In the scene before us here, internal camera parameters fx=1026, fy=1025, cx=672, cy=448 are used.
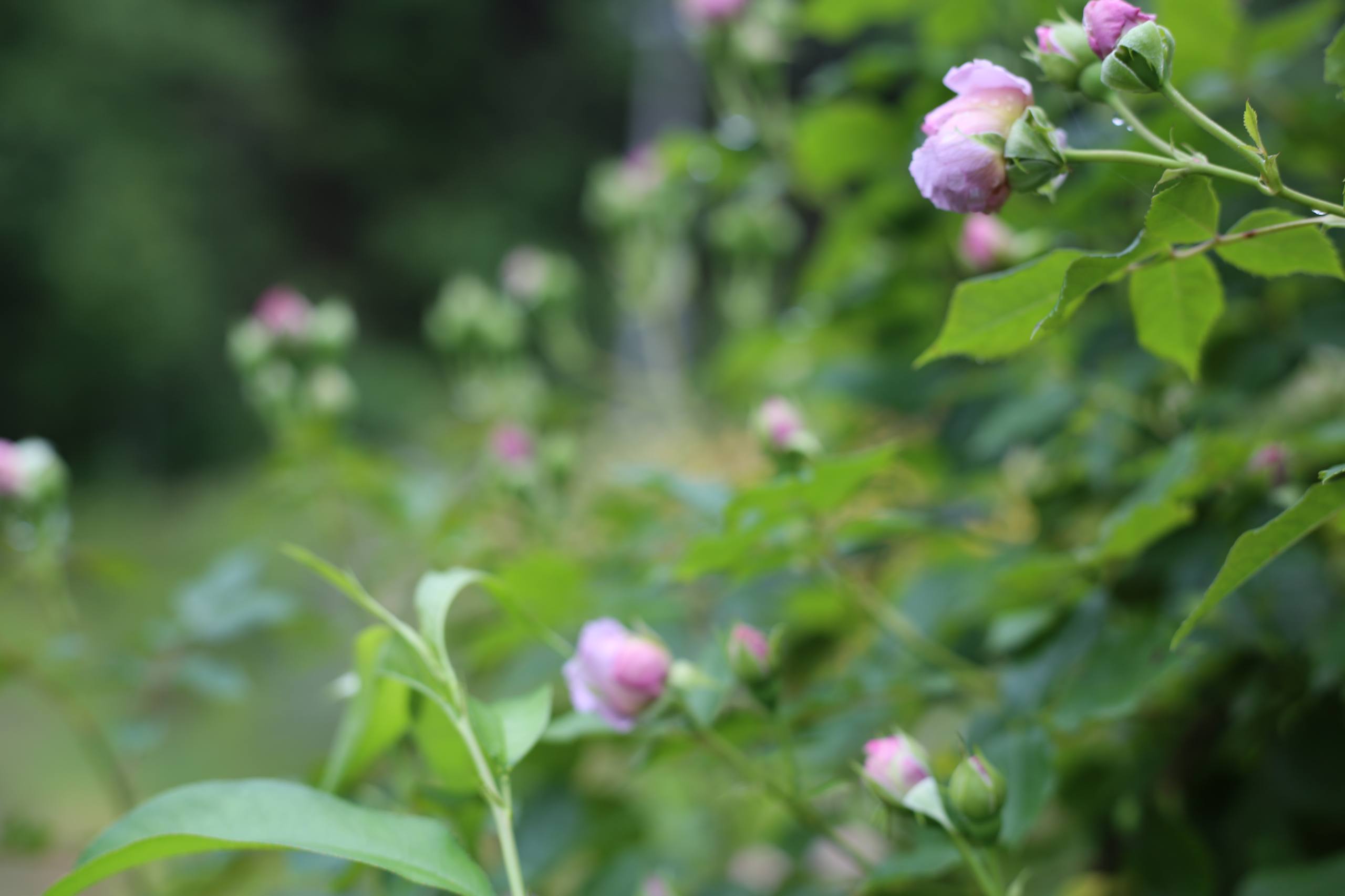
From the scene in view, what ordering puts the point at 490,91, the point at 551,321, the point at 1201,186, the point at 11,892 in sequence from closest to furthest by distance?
the point at 1201,186
the point at 551,321
the point at 11,892
the point at 490,91

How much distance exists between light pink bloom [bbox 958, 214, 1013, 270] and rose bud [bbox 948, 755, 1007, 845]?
0.90 ft

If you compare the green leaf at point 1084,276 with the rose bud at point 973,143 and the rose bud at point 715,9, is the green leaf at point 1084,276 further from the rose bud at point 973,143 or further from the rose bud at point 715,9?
the rose bud at point 715,9

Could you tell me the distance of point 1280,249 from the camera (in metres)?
0.21

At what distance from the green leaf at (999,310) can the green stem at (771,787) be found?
0.13 meters

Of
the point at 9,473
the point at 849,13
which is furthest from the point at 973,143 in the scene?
the point at 9,473

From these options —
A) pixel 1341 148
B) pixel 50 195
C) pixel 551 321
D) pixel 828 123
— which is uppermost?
pixel 50 195

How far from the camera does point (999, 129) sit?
0.21m

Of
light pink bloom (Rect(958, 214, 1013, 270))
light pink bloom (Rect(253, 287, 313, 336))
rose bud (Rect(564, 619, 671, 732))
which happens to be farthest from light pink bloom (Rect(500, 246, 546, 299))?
rose bud (Rect(564, 619, 671, 732))

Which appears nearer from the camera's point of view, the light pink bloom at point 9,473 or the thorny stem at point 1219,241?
the thorny stem at point 1219,241

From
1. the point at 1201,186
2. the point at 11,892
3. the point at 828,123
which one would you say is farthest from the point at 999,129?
the point at 11,892

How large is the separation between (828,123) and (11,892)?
4.38ft

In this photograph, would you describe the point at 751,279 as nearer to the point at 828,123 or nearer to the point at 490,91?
the point at 828,123

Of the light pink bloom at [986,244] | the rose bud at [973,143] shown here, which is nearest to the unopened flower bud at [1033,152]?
the rose bud at [973,143]

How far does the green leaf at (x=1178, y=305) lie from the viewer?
0.23m
